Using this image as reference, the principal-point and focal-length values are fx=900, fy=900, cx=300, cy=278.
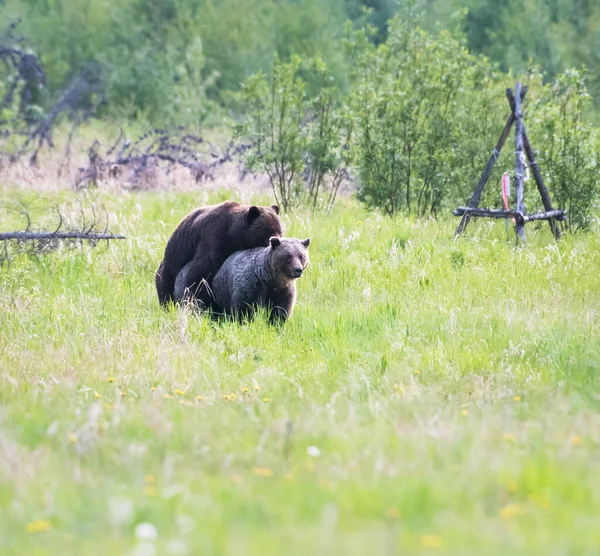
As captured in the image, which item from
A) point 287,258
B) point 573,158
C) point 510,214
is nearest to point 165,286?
point 287,258

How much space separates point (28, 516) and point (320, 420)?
1874mm

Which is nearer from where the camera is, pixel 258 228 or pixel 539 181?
pixel 258 228

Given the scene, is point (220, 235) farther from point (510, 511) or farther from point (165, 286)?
point (510, 511)

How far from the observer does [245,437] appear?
186 inches

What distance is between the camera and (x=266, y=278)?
840 centimetres

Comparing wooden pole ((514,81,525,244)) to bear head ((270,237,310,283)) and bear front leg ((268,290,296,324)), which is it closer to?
bear front leg ((268,290,296,324))

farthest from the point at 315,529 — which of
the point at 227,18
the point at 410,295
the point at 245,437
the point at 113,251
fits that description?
the point at 227,18

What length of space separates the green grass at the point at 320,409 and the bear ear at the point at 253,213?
1043 millimetres

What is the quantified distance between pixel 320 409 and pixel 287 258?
2.98 metres

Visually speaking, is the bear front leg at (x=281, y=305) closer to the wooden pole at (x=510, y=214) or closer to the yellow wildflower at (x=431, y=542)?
the wooden pole at (x=510, y=214)

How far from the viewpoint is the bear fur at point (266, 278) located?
323 inches

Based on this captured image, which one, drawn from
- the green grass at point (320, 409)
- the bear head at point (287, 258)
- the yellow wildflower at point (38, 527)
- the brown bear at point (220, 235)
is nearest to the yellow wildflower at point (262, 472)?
the green grass at point (320, 409)

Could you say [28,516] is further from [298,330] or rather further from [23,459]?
[298,330]

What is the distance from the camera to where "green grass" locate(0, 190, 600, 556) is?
346 cm
